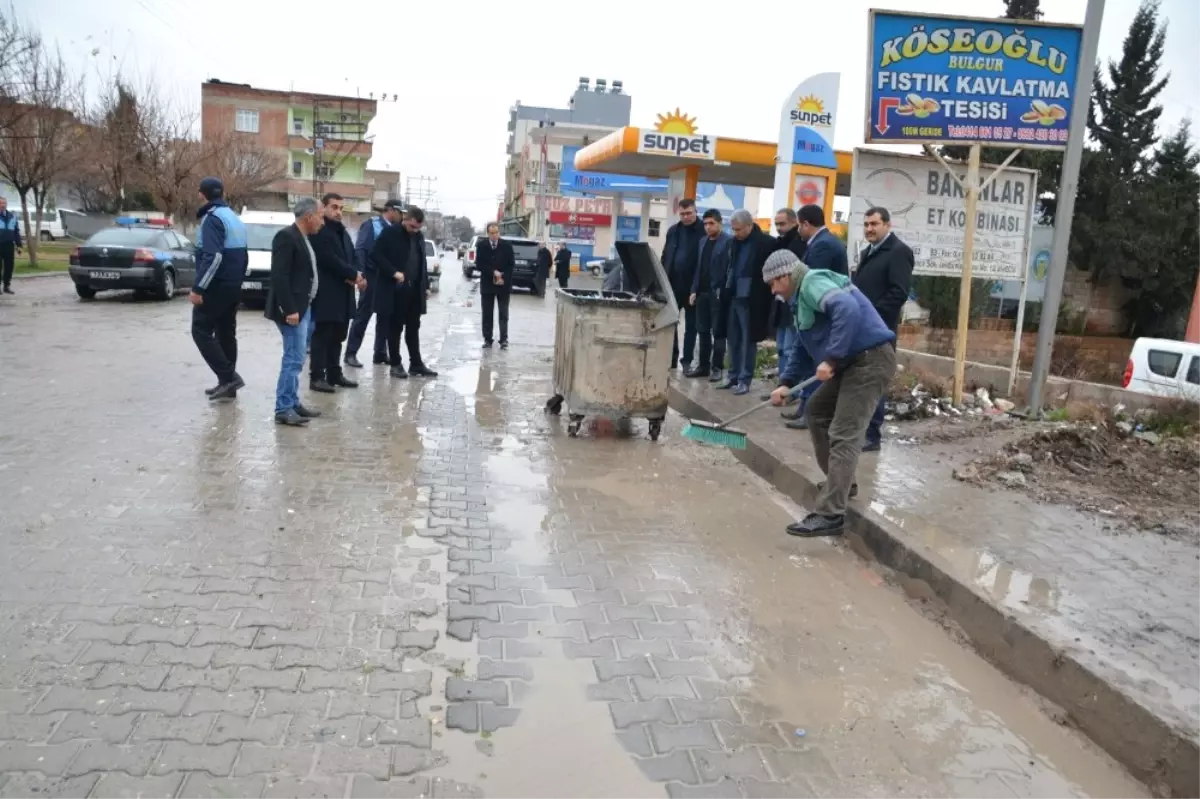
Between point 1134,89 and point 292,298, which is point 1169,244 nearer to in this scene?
point 1134,89

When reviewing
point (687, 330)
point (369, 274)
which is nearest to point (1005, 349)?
point (687, 330)

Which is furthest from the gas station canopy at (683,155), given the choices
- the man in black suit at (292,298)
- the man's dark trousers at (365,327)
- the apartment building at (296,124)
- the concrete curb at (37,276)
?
the apartment building at (296,124)

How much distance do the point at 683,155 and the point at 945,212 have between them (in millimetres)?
6487

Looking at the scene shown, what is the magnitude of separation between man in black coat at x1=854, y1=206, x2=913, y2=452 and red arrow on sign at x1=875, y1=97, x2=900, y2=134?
203cm

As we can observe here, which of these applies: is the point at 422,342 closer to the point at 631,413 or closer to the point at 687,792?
the point at 631,413

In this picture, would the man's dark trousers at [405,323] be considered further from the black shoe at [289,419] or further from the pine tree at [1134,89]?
the pine tree at [1134,89]

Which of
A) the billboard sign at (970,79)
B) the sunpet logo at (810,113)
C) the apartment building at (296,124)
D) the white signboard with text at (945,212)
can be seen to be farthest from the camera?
the apartment building at (296,124)

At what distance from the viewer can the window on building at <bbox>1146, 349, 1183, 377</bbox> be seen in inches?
533

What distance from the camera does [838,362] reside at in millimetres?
5180

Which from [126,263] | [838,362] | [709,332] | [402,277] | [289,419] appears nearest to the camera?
[838,362]

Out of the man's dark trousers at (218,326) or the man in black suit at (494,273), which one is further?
the man in black suit at (494,273)

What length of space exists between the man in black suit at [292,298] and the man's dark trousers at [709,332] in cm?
450

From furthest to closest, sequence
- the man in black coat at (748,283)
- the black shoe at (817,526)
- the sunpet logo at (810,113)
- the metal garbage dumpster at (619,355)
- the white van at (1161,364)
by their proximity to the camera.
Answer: the white van at (1161,364)
the sunpet logo at (810,113)
the man in black coat at (748,283)
the metal garbage dumpster at (619,355)
the black shoe at (817,526)

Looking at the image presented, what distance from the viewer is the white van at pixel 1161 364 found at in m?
13.4
